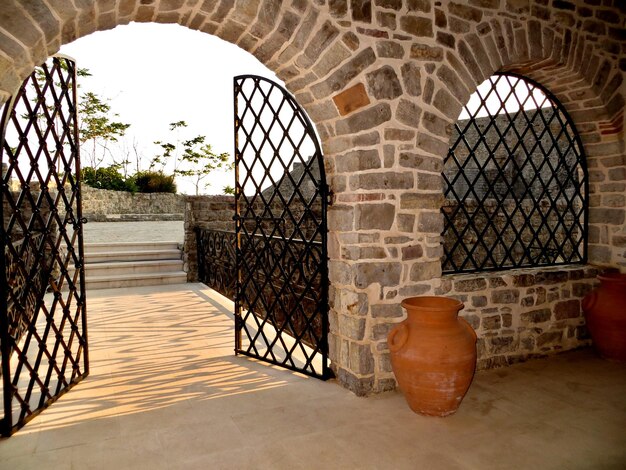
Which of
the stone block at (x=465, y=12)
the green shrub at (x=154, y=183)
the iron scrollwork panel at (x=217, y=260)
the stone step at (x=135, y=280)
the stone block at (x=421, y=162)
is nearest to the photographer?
the stone block at (x=421, y=162)

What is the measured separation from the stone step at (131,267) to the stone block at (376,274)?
504 cm

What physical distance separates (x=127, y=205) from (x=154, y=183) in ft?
4.57

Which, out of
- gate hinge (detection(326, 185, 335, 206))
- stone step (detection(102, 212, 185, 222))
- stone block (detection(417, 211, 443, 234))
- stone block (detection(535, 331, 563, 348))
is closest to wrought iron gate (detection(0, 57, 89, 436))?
gate hinge (detection(326, 185, 335, 206))

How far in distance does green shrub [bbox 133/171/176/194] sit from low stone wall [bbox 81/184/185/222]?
1.96 feet

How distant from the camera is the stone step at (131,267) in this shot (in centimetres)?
671

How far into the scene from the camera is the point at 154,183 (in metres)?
14.6

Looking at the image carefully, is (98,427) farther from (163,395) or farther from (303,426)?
(303,426)

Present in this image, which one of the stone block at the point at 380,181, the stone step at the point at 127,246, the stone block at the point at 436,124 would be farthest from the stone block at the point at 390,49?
the stone step at the point at 127,246

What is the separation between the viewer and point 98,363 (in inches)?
139

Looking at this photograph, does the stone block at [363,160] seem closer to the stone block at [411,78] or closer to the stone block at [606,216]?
the stone block at [411,78]

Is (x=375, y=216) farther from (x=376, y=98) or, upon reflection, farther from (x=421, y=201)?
(x=376, y=98)

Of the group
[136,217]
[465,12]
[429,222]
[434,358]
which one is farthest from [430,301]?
[136,217]

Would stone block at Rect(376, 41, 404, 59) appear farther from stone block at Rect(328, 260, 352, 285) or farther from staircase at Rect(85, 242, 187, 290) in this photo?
staircase at Rect(85, 242, 187, 290)

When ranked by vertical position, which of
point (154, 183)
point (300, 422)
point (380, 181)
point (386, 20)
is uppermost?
point (386, 20)
